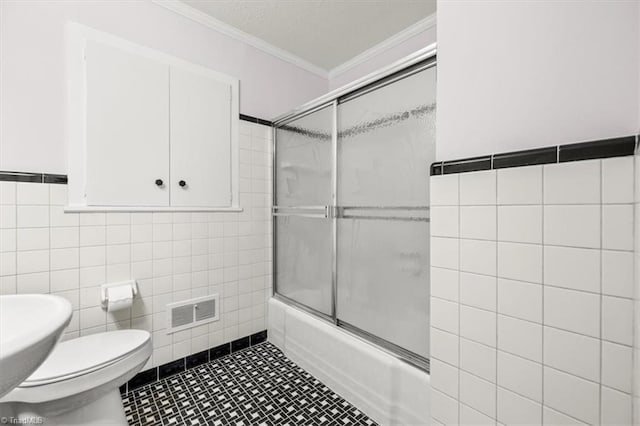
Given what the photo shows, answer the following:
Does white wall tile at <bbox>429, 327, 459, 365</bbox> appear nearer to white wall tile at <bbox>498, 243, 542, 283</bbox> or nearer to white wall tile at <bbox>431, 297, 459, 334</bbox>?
white wall tile at <bbox>431, 297, 459, 334</bbox>

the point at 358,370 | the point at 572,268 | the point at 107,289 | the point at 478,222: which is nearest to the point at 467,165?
the point at 478,222

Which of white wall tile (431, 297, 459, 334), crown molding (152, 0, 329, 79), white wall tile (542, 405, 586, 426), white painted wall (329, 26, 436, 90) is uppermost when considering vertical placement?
crown molding (152, 0, 329, 79)

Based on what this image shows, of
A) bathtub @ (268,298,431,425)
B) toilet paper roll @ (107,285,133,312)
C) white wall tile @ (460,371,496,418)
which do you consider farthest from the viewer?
toilet paper roll @ (107,285,133,312)

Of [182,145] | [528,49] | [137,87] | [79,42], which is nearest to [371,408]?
[528,49]

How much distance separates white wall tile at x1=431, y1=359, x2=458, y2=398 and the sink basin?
112 centimetres

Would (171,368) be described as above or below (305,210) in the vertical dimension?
below

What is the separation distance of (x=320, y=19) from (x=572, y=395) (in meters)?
2.13

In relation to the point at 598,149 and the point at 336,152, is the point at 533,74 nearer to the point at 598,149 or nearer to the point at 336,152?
the point at 598,149

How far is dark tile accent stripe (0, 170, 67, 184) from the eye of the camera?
4.18 ft

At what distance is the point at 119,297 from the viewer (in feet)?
4.74

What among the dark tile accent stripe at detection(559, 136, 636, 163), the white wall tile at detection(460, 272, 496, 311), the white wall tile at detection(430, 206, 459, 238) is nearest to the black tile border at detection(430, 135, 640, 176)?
the dark tile accent stripe at detection(559, 136, 636, 163)

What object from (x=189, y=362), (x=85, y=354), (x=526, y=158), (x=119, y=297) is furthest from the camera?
(x=189, y=362)

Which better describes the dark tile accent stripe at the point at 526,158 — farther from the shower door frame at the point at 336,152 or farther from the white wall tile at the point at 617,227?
the shower door frame at the point at 336,152

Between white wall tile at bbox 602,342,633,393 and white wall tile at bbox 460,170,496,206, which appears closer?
white wall tile at bbox 602,342,633,393
